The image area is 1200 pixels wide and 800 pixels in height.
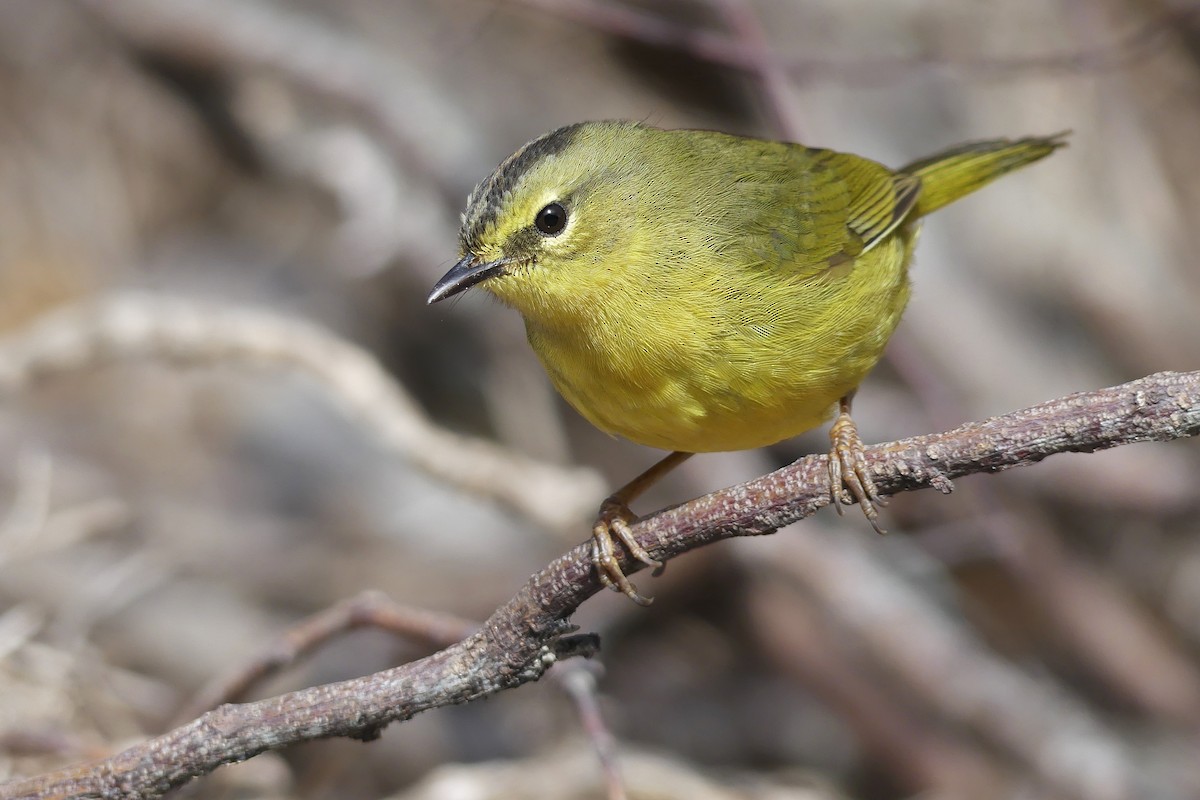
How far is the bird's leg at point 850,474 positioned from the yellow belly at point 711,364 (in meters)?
0.12

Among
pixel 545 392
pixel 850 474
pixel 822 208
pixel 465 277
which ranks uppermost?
pixel 545 392

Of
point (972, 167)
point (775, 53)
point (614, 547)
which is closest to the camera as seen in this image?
point (614, 547)

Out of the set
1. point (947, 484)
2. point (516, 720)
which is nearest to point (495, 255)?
point (947, 484)

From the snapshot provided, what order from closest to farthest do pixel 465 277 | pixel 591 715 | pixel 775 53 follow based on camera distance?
pixel 591 715 < pixel 465 277 < pixel 775 53

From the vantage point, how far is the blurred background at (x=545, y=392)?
5.02 metres

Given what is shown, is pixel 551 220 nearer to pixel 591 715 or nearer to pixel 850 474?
pixel 850 474

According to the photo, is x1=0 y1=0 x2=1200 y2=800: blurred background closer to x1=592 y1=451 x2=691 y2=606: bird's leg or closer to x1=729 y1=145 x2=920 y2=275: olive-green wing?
x1=729 y1=145 x2=920 y2=275: olive-green wing

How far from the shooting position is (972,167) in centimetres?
414

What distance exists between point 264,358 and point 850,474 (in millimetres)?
2740

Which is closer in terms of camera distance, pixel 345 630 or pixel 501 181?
pixel 345 630

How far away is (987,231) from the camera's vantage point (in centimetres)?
670

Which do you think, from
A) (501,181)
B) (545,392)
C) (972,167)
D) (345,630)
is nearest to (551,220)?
(501,181)

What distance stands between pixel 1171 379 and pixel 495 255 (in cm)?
175

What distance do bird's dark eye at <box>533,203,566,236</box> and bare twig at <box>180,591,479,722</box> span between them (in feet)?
3.39
